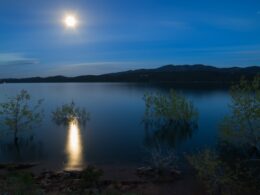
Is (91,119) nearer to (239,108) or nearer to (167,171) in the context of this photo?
(167,171)

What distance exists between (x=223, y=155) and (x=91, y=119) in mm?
27953

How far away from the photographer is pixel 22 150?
29.2m

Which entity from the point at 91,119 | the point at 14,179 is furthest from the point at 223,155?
the point at 91,119

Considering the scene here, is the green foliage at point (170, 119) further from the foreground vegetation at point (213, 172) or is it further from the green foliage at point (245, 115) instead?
the green foliage at point (245, 115)

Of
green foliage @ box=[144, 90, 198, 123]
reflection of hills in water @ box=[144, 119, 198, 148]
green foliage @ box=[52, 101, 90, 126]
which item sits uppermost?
green foliage @ box=[144, 90, 198, 123]

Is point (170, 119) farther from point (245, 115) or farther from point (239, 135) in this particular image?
point (245, 115)

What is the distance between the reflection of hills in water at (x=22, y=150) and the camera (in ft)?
86.6

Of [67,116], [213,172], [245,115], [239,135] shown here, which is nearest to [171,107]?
[67,116]

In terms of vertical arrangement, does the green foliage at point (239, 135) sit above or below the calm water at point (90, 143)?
above

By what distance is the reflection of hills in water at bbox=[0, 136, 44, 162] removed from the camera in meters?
26.4

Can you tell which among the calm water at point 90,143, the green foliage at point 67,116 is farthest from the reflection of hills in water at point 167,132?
the green foliage at point 67,116

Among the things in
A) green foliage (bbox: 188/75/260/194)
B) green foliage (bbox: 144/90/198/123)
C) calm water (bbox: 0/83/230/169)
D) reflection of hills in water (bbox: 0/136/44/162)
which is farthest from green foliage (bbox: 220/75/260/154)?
green foliage (bbox: 144/90/198/123)

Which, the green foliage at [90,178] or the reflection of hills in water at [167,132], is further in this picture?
the reflection of hills in water at [167,132]

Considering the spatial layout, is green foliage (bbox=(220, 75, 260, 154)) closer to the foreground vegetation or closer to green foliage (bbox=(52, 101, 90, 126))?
the foreground vegetation
